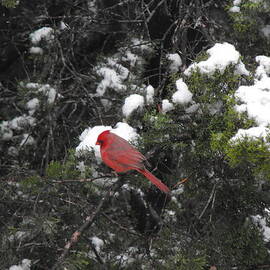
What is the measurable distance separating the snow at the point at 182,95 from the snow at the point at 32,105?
225 cm

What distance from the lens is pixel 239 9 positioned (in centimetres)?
383

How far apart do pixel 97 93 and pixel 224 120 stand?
7.50 feet

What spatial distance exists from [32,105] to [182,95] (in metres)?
2.36

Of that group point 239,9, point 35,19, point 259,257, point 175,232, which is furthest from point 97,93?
point 259,257

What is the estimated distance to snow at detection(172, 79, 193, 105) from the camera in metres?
2.92

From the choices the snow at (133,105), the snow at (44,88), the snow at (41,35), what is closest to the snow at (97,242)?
the snow at (133,105)

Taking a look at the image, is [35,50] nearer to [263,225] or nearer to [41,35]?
[41,35]

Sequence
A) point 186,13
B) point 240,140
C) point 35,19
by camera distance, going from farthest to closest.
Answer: point 35,19 < point 186,13 < point 240,140

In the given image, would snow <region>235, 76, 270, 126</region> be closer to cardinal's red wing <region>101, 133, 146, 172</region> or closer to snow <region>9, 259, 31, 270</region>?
cardinal's red wing <region>101, 133, 146, 172</region>

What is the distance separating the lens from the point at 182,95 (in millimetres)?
2920

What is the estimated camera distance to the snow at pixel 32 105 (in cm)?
484

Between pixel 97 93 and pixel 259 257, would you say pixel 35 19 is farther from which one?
pixel 259 257

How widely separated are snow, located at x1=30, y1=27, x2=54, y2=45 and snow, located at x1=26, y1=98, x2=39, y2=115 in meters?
0.63

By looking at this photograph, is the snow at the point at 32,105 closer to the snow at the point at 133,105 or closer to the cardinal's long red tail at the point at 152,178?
the snow at the point at 133,105
